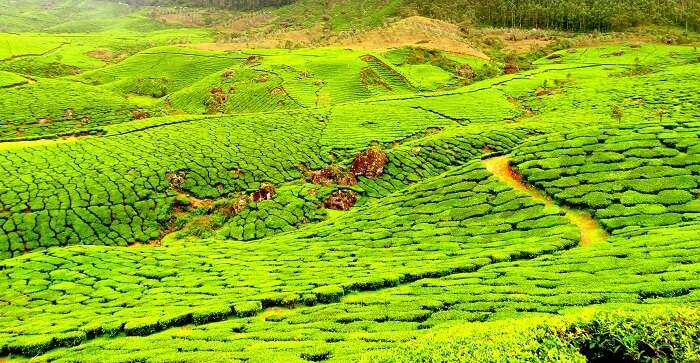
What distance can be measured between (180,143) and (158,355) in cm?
4521

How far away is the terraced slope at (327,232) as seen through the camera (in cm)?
2330

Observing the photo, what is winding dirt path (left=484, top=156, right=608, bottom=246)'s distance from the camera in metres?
31.0

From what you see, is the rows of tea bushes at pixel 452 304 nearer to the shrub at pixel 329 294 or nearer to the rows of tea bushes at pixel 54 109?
the shrub at pixel 329 294

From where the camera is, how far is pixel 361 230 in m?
41.0

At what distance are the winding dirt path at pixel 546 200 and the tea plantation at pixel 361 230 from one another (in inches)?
7.9

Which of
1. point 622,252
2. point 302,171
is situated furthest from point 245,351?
point 302,171

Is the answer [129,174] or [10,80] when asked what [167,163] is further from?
[10,80]

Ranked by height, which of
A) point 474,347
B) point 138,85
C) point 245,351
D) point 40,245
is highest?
point 138,85

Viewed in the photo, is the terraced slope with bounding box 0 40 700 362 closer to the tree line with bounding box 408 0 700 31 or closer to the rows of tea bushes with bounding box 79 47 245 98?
the rows of tea bushes with bounding box 79 47 245 98

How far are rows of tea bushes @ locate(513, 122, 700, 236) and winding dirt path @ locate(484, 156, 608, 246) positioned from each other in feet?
1.96

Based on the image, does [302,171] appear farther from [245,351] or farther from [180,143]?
[245,351]

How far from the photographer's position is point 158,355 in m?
21.7

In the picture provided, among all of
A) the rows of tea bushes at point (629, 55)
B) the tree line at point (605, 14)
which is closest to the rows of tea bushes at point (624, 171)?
the rows of tea bushes at point (629, 55)

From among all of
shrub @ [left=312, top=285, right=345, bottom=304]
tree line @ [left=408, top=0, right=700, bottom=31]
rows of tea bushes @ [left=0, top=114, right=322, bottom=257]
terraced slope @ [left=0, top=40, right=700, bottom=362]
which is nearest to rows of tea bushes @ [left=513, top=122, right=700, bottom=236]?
terraced slope @ [left=0, top=40, right=700, bottom=362]
